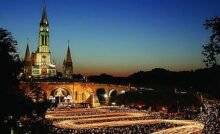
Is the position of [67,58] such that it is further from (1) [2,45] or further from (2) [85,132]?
(1) [2,45]

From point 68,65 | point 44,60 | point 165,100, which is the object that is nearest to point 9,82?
point 165,100

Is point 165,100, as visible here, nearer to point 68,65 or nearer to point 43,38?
point 68,65

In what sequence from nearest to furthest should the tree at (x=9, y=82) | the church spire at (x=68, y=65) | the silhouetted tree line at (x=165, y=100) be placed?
the tree at (x=9, y=82) < the silhouetted tree line at (x=165, y=100) < the church spire at (x=68, y=65)

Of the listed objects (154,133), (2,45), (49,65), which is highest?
(49,65)

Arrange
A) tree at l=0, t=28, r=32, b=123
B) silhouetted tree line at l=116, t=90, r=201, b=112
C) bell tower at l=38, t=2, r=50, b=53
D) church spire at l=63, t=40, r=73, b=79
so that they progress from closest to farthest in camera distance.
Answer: tree at l=0, t=28, r=32, b=123
silhouetted tree line at l=116, t=90, r=201, b=112
church spire at l=63, t=40, r=73, b=79
bell tower at l=38, t=2, r=50, b=53

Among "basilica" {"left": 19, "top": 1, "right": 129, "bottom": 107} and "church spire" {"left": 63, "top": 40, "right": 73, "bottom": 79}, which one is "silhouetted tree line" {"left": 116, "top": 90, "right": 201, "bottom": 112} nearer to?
"basilica" {"left": 19, "top": 1, "right": 129, "bottom": 107}

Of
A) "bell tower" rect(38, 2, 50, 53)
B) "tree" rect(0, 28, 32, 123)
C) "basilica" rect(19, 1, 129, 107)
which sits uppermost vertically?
"bell tower" rect(38, 2, 50, 53)

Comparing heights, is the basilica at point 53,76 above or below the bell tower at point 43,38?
below

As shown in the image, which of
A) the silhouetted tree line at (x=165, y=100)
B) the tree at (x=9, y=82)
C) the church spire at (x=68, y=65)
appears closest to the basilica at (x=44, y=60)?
the church spire at (x=68, y=65)

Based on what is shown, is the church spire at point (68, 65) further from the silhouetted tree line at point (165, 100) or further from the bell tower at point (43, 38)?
the silhouetted tree line at point (165, 100)

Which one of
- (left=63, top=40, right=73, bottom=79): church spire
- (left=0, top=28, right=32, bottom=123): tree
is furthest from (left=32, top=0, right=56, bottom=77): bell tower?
(left=0, top=28, right=32, bottom=123): tree

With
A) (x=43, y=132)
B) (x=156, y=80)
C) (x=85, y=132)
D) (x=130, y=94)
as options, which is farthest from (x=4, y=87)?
(x=156, y=80)
